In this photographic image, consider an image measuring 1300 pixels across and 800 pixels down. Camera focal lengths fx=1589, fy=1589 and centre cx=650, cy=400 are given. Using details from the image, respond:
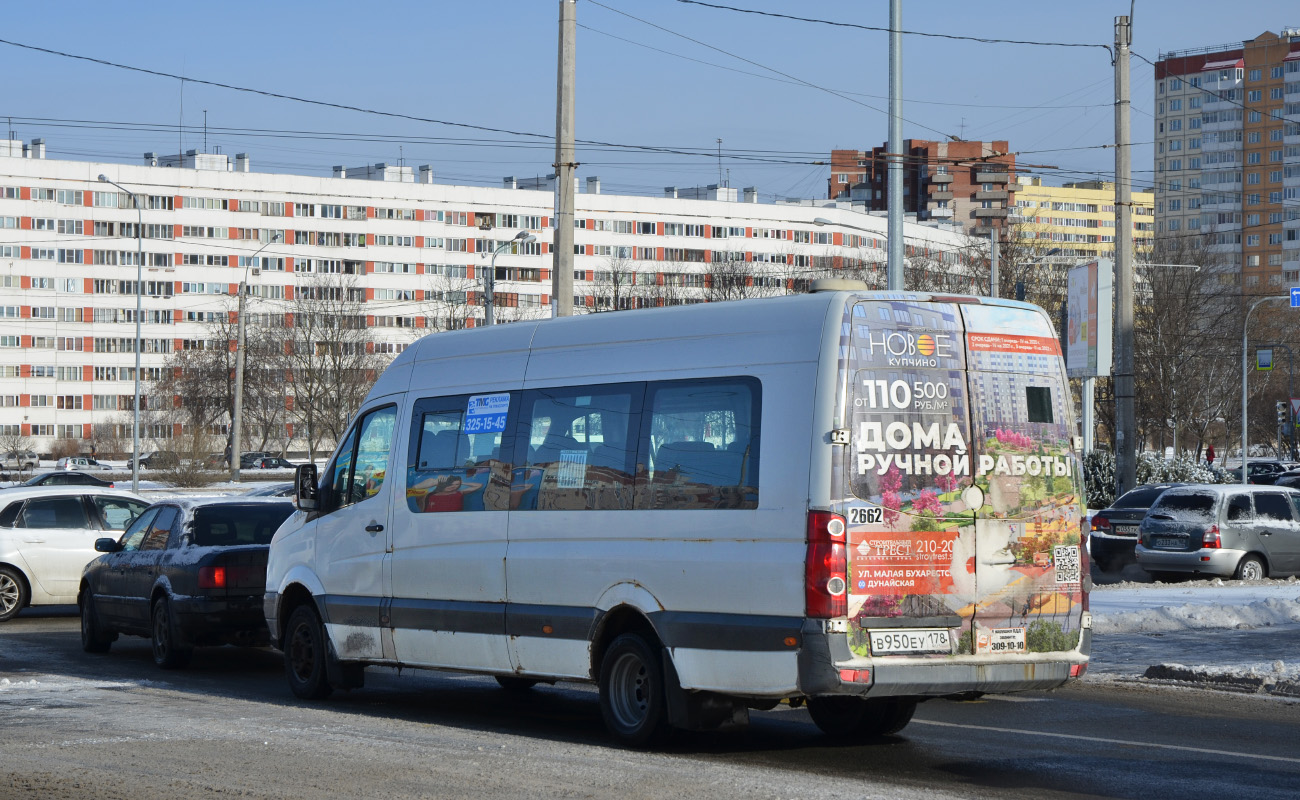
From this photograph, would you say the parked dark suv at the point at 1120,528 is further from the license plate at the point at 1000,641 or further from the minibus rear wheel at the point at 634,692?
the minibus rear wheel at the point at 634,692

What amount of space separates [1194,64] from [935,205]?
3636 centimetres

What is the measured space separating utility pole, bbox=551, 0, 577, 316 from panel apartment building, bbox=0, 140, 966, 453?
279ft

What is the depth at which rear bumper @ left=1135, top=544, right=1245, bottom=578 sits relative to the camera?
2330cm

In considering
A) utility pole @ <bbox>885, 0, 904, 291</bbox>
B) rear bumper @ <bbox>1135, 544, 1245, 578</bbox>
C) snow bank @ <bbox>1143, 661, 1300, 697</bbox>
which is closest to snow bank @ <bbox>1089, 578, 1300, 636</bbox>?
rear bumper @ <bbox>1135, 544, 1245, 578</bbox>

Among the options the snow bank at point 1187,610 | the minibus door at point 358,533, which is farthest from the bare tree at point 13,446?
the minibus door at point 358,533

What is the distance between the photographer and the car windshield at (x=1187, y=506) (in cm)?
2355

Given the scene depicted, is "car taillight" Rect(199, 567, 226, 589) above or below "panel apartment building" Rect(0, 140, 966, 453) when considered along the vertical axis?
below

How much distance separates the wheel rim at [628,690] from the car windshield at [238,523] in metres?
→ 6.29

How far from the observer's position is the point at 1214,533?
23328 millimetres

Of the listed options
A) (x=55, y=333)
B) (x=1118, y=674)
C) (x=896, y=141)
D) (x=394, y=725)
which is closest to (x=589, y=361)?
(x=394, y=725)

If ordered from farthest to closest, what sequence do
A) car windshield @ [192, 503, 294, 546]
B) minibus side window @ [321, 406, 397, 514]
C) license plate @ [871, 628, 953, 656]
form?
car windshield @ [192, 503, 294, 546] → minibus side window @ [321, 406, 397, 514] → license plate @ [871, 628, 953, 656]

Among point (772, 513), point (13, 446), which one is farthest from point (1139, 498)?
point (13, 446)

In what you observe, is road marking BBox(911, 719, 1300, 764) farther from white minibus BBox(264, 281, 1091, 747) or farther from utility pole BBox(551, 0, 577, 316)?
utility pole BBox(551, 0, 577, 316)

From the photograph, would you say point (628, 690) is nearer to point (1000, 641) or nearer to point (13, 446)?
point (1000, 641)
